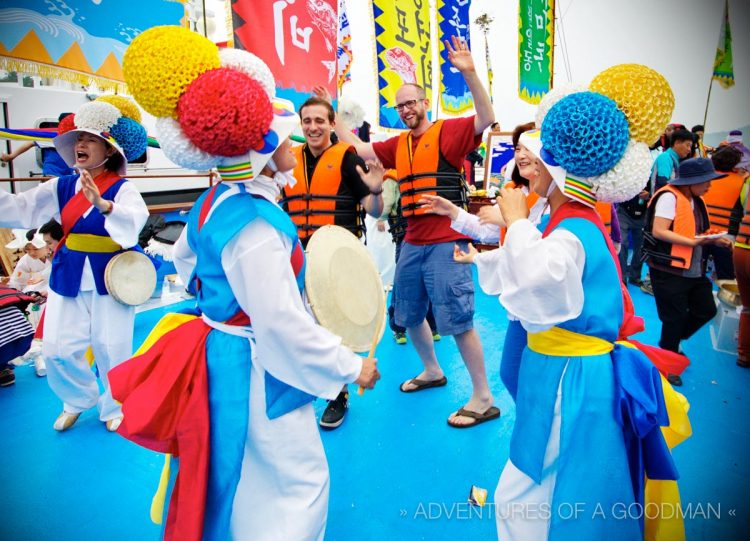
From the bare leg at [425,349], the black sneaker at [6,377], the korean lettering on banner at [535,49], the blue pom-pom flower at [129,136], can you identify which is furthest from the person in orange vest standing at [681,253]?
the black sneaker at [6,377]

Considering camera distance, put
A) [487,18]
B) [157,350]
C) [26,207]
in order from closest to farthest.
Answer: [157,350], [26,207], [487,18]

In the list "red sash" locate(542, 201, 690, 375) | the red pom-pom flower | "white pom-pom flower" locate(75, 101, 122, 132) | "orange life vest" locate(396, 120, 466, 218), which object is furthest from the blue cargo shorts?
"white pom-pom flower" locate(75, 101, 122, 132)

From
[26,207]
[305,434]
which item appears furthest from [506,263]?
[26,207]

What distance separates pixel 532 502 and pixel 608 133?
128cm

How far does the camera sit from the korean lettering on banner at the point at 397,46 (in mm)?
5953

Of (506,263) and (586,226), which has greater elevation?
(586,226)

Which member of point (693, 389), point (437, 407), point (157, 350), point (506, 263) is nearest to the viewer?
point (506, 263)

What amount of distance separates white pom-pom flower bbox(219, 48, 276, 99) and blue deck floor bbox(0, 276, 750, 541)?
205 centimetres

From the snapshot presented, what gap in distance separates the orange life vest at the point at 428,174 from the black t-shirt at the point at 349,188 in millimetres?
335

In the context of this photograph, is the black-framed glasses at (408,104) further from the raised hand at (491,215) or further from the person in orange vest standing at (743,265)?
the person in orange vest standing at (743,265)

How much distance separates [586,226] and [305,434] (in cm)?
120

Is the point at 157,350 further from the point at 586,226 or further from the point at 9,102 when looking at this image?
the point at 9,102

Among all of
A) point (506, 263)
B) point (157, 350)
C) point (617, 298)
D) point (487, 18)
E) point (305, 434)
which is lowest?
point (305, 434)

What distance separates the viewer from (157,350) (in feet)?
4.99
